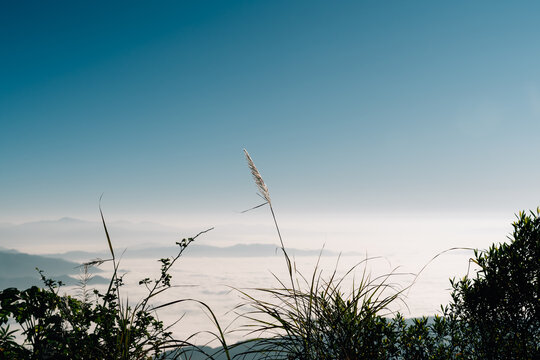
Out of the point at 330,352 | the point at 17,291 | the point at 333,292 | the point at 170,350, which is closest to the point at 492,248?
the point at 333,292

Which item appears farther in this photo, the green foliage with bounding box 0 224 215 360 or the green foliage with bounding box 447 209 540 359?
the green foliage with bounding box 447 209 540 359

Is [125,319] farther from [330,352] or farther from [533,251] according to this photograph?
[533,251]

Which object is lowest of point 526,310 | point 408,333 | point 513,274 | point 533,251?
point 408,333

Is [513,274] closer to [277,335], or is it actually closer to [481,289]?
[481,289]

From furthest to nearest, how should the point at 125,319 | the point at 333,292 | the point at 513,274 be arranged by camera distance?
1. the point at 513,274
2. the point at 333,292
3. the point at 125,319

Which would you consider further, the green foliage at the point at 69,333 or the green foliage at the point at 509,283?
the green foliage at the point at 509,283

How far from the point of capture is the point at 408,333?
16.2 ft

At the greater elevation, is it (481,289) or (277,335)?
(277,335)

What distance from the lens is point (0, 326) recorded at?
122 inches

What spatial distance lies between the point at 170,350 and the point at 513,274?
564 centimetres

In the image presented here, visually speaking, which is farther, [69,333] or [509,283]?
[509,283]

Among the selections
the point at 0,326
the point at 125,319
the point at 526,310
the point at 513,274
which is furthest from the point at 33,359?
the point at 513,274

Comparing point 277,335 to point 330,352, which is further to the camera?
point 277,335

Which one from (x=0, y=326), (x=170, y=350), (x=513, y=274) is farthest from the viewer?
(x=513, y=274)
